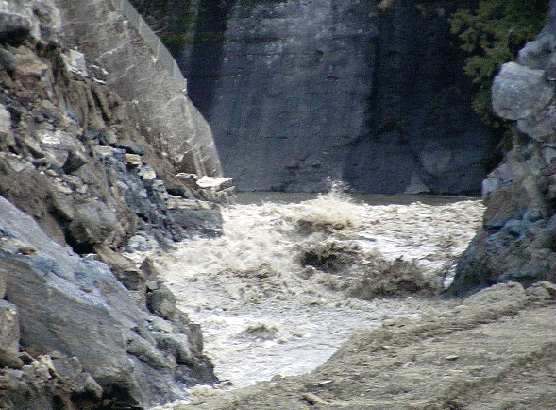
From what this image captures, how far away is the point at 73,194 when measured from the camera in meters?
9.51

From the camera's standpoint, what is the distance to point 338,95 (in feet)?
74.3

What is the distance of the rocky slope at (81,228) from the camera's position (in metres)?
5.11

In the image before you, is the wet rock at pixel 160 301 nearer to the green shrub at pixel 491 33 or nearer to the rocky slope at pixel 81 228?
the rocky slope at pixel 81 228

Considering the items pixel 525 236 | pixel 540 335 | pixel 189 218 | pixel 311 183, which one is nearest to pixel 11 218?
pixel 540 335

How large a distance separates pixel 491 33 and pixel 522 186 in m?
12.4

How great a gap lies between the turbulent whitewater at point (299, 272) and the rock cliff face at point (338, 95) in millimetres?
7246

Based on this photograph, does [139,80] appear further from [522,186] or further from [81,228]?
[522,186]

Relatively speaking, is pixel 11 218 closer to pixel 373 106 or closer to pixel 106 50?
pixel 106 50

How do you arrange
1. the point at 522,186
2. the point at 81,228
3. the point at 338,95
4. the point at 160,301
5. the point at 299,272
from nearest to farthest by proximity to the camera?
1. the point at 160,301
2. the point at 81,228
3. the point at 522,186
4. the point at 299,272
5. the point at 338,95

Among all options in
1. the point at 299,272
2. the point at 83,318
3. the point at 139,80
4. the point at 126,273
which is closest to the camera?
the point at 83,318

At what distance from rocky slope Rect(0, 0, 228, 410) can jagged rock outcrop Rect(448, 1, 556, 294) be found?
3130mm

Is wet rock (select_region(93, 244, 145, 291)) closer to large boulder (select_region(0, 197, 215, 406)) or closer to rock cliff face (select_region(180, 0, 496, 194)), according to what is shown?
large boulder (select_region(0, 197, 215, 406))

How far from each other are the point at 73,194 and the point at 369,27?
14.3 metres

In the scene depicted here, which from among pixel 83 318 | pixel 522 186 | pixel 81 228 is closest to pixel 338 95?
pixel 522 186
